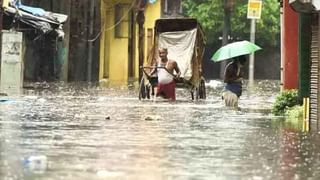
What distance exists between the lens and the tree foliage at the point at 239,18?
51.8 metres

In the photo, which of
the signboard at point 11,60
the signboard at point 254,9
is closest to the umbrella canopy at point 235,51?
the signboard at point 11,60

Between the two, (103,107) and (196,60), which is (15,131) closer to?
(103,107)

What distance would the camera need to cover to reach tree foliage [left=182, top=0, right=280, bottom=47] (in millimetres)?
51781

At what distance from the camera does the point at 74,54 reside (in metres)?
36.5

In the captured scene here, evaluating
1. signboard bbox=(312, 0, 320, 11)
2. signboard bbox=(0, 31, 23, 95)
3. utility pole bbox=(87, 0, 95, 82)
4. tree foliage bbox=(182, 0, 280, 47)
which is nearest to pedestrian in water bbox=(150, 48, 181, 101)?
signboard bbox=(0, 31, 23, 95)

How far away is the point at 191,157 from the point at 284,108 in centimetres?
742

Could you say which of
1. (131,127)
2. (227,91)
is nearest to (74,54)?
(227,91)

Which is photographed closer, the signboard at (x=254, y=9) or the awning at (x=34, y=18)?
the awning at (x=34, y=18)

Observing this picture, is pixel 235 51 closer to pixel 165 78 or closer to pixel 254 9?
pixel 165 78

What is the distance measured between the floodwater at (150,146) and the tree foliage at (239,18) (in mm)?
37248

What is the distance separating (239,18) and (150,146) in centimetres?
4429

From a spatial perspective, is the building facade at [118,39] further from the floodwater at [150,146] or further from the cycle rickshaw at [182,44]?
the floodwater at [150,146]

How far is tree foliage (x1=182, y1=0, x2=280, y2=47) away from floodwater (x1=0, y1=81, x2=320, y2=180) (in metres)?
37.2

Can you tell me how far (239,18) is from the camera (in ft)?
173
